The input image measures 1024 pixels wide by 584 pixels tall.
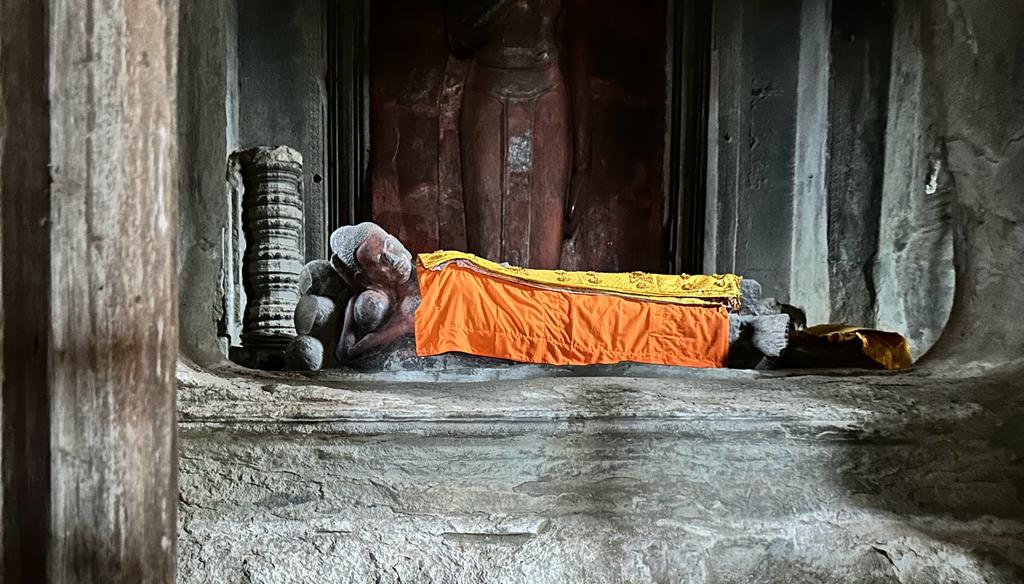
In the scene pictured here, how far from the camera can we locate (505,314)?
8.47ft

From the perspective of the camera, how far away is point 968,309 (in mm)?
1818

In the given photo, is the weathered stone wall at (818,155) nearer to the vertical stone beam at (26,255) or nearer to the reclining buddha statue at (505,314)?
the reclining buddha statue at (505,314)

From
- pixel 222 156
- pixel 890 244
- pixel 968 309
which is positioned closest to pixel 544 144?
pixel 890 244

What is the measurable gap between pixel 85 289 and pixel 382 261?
1532 mm

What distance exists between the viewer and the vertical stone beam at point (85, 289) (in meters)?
0.96

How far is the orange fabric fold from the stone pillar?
2.32ft

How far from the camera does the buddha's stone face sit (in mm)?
2479

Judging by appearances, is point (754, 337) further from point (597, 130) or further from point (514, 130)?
point (597, 130)

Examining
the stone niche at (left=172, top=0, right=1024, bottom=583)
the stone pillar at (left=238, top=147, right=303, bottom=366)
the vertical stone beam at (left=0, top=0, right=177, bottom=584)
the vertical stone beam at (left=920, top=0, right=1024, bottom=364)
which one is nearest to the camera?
the vertical stone beam at (left=0, top=0, right=177, bottom=584)

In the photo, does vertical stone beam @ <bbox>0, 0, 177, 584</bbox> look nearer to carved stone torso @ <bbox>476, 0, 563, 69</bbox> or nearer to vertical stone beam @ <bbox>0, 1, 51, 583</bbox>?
vertical stone beam @ <bbox>0, 1, 51, 583</bbox>

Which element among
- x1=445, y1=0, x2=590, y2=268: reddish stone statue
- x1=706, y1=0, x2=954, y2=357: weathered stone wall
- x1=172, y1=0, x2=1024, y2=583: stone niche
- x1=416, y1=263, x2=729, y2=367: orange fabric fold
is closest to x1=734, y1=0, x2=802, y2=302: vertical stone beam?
x1=706, y1=0, x2=954, y2=357: weathered stone wall

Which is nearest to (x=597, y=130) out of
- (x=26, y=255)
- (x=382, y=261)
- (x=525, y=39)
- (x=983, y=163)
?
(x=525, y=39)

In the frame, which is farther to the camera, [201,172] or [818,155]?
[818,155]

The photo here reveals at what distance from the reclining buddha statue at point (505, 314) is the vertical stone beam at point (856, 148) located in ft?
5.17
